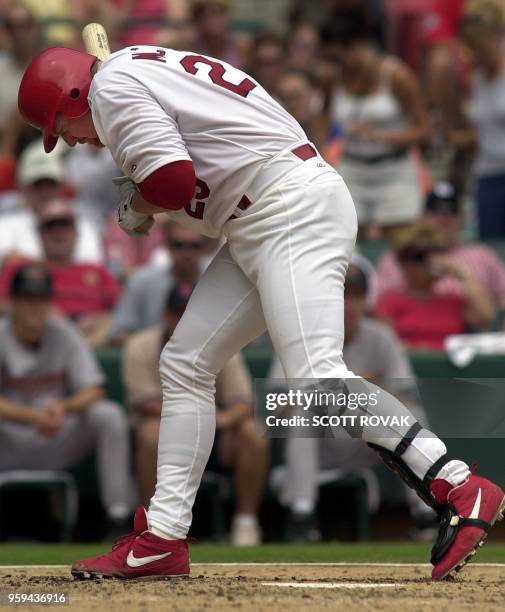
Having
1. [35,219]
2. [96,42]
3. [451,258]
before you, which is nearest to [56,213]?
[35,219]

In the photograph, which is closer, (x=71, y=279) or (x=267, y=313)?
(x=267, y=313)

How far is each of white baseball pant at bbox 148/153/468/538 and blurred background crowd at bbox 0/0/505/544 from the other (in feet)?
5.56

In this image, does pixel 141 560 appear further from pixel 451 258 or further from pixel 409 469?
pixel 451 258

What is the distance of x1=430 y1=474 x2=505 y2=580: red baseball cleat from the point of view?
4129 millimetres

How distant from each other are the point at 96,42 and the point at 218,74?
52 cm

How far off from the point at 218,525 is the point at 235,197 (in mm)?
3447

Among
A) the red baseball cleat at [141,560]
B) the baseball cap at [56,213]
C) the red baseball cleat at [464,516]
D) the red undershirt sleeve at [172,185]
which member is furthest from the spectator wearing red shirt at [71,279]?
the red baseball cleat at [464,516]

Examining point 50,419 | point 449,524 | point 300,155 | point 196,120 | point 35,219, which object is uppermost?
point 196,120

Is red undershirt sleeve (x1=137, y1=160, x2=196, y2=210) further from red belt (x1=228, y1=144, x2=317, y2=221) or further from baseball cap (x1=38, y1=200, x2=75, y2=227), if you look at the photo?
baseball cap (x1=38, y1=200, x2=75, y2=227)

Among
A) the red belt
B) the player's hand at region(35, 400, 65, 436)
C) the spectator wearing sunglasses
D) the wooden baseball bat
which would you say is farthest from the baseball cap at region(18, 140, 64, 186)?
the red belt

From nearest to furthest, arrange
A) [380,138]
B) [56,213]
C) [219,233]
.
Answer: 1. [219,233]
2. [56,213]
3. [380,138]

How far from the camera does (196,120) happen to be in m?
4.27

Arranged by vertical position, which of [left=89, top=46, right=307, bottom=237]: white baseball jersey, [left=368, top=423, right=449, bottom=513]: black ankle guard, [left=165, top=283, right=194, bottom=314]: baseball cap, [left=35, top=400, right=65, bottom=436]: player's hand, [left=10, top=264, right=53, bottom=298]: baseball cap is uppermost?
[left=89, top=46, right=307, bottom=237]: white baseball jersey

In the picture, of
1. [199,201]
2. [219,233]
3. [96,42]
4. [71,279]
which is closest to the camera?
[199,201]
